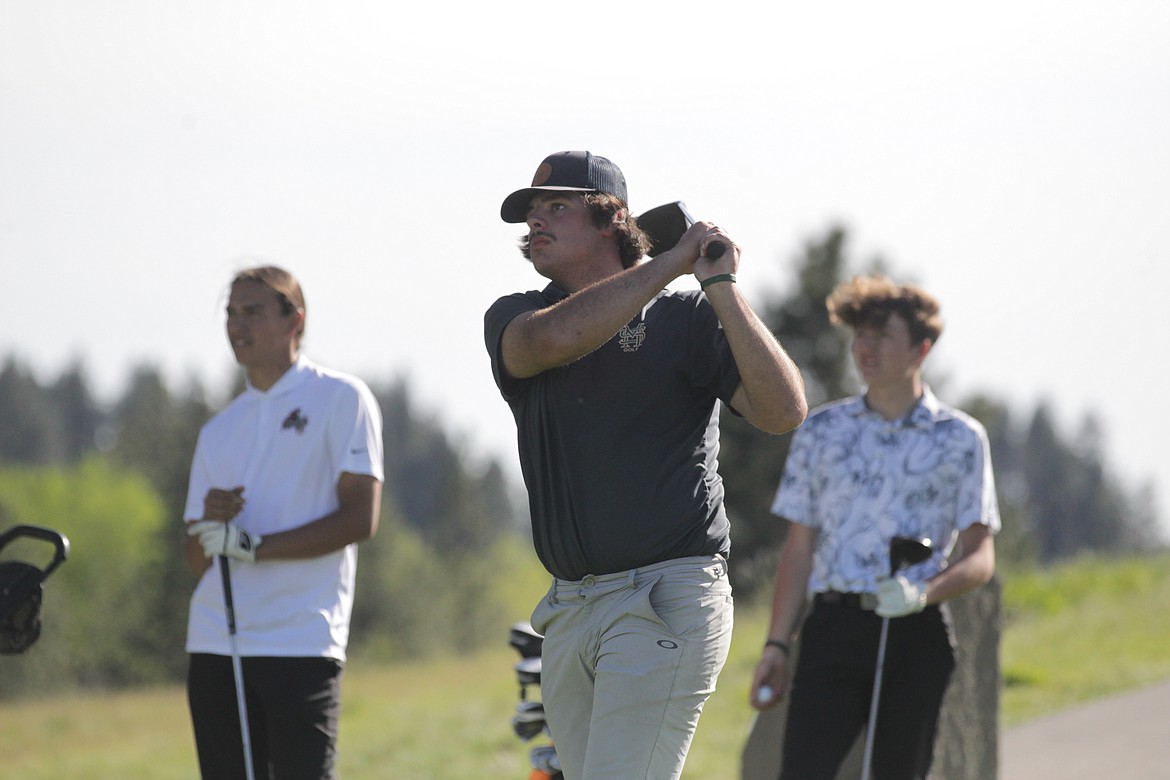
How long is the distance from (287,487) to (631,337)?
1.95m

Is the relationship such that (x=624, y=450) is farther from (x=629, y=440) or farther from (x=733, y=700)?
(x=733, y=700)

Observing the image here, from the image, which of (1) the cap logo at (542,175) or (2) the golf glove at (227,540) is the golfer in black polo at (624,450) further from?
(2) the golf glove at (227,540)

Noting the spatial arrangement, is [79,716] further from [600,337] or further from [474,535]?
[474,535]

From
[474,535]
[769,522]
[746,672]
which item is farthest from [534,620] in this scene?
[474,535]

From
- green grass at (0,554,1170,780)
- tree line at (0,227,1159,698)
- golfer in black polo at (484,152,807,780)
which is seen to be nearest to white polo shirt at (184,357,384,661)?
golfer in black polo at (484,152,807,780)

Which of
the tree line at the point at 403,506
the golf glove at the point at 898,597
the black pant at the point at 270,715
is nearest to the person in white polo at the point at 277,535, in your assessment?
Result: the black pant at the point at 270,715

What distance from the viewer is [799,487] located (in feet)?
18.7

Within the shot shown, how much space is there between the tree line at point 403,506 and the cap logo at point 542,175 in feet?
40.9

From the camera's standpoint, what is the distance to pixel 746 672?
13.4 metres

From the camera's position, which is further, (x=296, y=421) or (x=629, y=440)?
(x=296, y=421)

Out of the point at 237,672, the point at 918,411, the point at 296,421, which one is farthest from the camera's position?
the point at 918,411

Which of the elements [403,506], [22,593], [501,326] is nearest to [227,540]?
[22,593]

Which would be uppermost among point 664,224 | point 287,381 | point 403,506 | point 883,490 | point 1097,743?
point 664,224

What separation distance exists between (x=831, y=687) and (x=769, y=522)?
31.3 m
